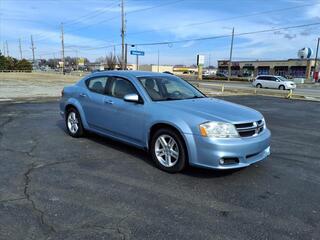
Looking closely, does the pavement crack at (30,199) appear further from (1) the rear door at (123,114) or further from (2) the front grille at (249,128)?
(2) the front grille at (249,128)

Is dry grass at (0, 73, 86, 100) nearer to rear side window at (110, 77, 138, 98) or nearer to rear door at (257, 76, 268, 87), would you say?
rear side window at (110, 77, 138, 98)

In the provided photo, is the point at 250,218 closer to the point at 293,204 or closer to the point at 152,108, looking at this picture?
the point at 293,204

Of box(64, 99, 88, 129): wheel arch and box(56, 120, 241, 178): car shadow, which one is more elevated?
box(64, 99, 88, 129): wheel arch

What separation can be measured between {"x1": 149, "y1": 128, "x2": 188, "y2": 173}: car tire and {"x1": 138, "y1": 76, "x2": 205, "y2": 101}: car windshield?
2.39 feet

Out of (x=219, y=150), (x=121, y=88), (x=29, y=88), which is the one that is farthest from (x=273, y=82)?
(x=219, y=150)

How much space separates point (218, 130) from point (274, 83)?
39310 millimetres

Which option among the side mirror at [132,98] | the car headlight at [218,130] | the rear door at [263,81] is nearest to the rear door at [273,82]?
the rear door at [263,81]

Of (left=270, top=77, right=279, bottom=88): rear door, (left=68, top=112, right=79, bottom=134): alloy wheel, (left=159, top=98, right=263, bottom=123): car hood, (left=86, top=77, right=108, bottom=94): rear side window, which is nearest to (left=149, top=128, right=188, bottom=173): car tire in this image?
(left=159, top=98, right=263, bottom=123): car hood

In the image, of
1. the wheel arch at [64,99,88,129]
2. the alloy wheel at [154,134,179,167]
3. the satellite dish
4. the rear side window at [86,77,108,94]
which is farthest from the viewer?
the satellite dish

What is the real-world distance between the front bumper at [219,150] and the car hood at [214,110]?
0.31m

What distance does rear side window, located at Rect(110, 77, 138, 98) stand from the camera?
19.3ft

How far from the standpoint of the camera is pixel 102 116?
6.34 meters

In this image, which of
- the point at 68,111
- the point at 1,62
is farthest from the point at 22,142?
the point at 1,62

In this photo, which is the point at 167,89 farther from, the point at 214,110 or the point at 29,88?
the point at 29,88
